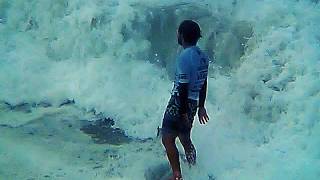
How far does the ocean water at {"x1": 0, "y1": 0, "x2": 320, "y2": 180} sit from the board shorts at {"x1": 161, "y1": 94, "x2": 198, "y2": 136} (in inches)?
26.1

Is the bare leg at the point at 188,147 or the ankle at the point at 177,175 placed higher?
the bare leg at the point at 188,147

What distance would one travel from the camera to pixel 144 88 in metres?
8.01

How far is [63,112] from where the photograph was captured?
24.8 feet

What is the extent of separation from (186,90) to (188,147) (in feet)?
2.16

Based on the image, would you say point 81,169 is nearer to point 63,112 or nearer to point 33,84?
point 63,112

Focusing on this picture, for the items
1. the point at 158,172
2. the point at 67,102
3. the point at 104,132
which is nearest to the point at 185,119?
the point at 158,172

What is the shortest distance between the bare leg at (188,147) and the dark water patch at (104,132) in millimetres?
1607

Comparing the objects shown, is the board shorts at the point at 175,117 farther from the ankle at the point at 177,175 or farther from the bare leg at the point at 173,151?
the ankle at the point at 177,175

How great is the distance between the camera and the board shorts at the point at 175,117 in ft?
15.8

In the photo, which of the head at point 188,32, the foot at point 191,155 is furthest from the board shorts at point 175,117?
the head at point 188,32

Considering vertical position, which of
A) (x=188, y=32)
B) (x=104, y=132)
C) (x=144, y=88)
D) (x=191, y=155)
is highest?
(x=188, y=32)

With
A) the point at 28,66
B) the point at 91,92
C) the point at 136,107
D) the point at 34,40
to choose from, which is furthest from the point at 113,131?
the point at 34,40

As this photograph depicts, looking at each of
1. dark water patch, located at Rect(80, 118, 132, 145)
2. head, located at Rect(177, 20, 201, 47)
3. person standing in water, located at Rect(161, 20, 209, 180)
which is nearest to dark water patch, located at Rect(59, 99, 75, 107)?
dark water patch, located at Rect(80, 118, 132, 145)

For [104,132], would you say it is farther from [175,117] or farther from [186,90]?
[186,90]
